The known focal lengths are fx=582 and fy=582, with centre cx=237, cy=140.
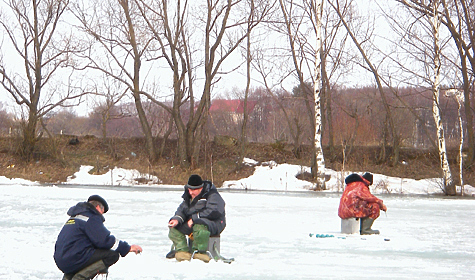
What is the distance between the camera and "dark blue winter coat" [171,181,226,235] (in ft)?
26.6

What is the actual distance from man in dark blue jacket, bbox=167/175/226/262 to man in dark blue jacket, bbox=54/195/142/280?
2382mm

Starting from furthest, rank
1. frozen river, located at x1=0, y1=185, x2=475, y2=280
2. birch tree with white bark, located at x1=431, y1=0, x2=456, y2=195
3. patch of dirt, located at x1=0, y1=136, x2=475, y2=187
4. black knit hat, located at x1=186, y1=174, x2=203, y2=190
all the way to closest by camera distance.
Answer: patch of dirt, located at x1=0, y1=136, x2=475, y2=187
birch tree with white bark, located at x1=431, y1=0, x2=456, y2=195
black knit hat, located at x1=186, y1=174, x2=203, y2=190
frozen river, located at x1=0, y1=185, x2=475, y2=280

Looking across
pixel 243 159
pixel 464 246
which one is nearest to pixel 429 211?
pixel 464 246

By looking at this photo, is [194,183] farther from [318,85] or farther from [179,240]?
[318,85]

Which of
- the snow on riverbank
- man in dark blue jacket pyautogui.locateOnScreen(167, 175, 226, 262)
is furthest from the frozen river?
the snow on riverbank

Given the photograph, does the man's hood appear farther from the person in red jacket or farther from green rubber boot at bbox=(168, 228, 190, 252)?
the person in red jacket

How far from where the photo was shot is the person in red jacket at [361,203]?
1116 cm

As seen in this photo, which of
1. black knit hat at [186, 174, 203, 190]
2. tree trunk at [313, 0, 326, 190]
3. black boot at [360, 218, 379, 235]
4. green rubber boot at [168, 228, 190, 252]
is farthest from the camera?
tree trunk at [313, 0, 326, 190]

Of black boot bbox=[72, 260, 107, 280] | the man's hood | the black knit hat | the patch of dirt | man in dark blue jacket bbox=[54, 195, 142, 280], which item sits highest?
the patch of dirt

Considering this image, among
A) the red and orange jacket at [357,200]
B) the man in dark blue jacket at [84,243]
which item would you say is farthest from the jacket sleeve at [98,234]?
the red and orange jacket at [357,200]

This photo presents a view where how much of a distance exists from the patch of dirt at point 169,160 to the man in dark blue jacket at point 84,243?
25.5 m

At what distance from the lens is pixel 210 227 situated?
321 inches

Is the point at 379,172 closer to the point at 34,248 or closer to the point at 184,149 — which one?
the point at 184,149

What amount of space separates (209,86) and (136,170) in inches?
258
